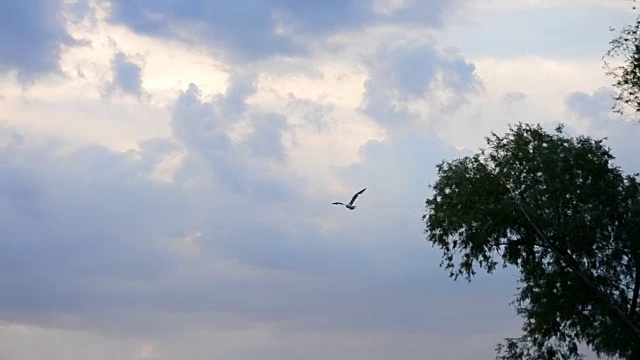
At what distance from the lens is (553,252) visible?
1844 inches

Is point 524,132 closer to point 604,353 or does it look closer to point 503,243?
point 503,243

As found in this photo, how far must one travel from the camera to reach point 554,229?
45.9 meters

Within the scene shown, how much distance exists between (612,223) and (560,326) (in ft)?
15.2

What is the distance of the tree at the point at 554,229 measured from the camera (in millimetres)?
45906

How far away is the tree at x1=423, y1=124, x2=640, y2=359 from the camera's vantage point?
45.9 metres

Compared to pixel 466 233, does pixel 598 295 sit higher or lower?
lower

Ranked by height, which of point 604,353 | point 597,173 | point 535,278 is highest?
point 597,173

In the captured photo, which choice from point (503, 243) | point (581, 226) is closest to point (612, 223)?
point (581, 226)

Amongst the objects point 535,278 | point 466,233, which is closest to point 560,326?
point 535,278

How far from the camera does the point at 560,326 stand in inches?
1870

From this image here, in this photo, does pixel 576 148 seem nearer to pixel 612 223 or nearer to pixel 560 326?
pixel 612 223

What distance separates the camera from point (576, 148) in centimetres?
4694

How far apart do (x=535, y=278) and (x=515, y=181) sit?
395cm

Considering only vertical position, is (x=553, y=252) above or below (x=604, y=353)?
above
